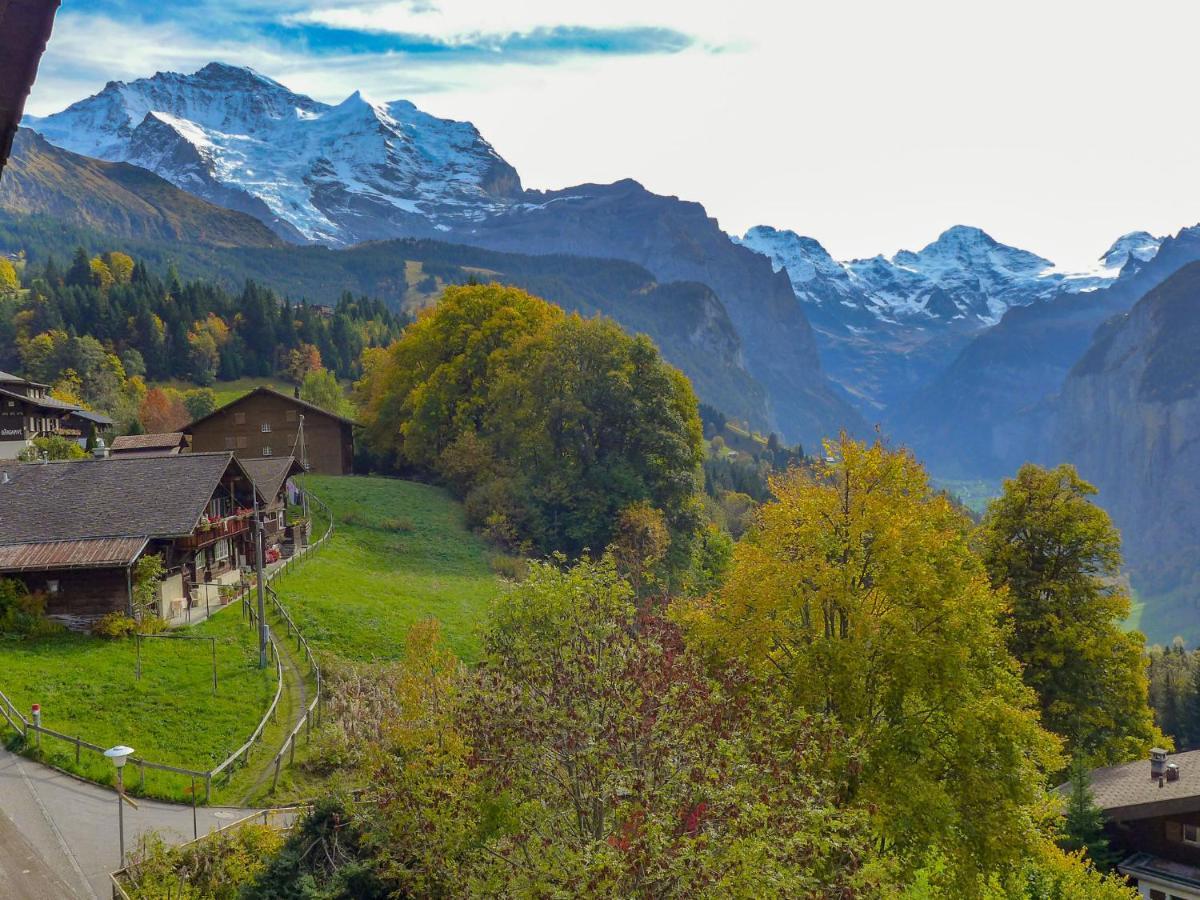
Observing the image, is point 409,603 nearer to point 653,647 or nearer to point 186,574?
point 186,574

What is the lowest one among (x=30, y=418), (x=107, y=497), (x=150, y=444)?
(x=107, y=497)

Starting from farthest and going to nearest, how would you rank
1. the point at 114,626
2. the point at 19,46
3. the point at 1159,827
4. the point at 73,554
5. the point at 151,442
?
1. the point at 151,442
2. the point at 73,554
3. the point at 114,626
4. the point at 1159,827
5. the point at 19,46

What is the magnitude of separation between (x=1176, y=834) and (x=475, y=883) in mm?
27203

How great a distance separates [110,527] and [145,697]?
10.2 metres

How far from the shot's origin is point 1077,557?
3912cm

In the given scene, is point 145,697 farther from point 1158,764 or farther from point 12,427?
point 12,427

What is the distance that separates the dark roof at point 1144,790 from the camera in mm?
29438

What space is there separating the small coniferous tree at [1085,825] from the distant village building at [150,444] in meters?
62.2

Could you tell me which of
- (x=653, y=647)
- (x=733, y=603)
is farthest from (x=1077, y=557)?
(x=653, y=647)

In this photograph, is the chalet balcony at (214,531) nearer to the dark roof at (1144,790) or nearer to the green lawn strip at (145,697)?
the green lawn strip at (145,697)

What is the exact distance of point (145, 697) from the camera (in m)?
29.2

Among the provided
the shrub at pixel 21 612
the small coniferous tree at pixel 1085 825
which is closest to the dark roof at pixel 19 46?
the small coniferous tree at pixel 1085 825

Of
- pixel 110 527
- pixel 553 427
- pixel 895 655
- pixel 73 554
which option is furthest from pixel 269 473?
pixel 895 655

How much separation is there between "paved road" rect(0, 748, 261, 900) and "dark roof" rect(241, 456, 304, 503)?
77.2ft
